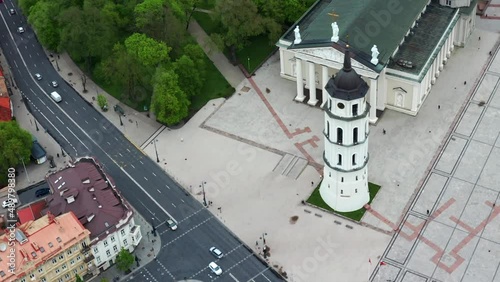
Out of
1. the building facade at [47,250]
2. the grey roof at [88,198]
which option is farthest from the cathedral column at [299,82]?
the building facade at [47,250]

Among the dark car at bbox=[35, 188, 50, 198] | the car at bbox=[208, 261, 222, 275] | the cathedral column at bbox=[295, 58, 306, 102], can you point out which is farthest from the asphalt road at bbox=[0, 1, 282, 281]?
the cathedral column at bbox=[295, 58, 306, 102]

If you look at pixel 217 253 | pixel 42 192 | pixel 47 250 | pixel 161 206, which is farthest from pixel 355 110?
pixel 42 192

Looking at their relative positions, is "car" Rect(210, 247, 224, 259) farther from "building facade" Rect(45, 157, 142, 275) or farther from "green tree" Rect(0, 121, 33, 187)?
"green tree" Rect(0, 121, 33, 187)

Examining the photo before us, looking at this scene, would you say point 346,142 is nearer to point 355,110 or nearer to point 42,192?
point 355,110

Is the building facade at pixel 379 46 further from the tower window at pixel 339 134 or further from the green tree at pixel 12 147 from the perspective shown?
the green tree at pixel 12 147

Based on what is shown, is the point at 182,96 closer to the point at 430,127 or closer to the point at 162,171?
the point at 162,171

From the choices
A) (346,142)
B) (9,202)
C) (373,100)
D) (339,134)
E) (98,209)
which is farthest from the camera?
(373,100)

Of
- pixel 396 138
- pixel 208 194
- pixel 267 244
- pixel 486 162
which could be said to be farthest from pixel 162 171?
pixel 486 162
